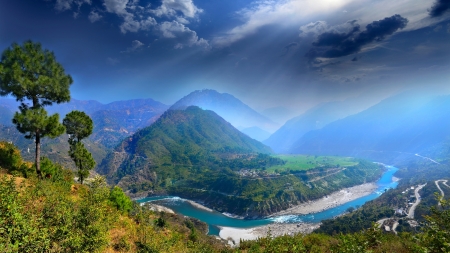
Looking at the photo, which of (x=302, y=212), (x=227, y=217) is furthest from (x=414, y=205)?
(x=227, y=217)

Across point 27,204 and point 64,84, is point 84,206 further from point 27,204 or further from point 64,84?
point 64,84

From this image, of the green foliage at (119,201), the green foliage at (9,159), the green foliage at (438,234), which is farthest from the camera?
the green foliage at (119,201)

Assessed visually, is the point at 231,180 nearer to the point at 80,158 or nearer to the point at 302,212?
the point at 302,212

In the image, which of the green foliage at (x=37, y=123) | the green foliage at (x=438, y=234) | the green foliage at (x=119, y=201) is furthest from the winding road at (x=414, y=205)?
the green foliage at (x=37, y=123)

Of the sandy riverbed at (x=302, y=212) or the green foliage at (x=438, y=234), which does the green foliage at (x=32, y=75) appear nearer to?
the green foliage at (x=438, y=234)

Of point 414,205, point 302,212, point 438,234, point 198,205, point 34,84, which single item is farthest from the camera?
point 198,205

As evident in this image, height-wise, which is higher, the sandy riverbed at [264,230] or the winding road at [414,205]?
the winding road at [414,205]
